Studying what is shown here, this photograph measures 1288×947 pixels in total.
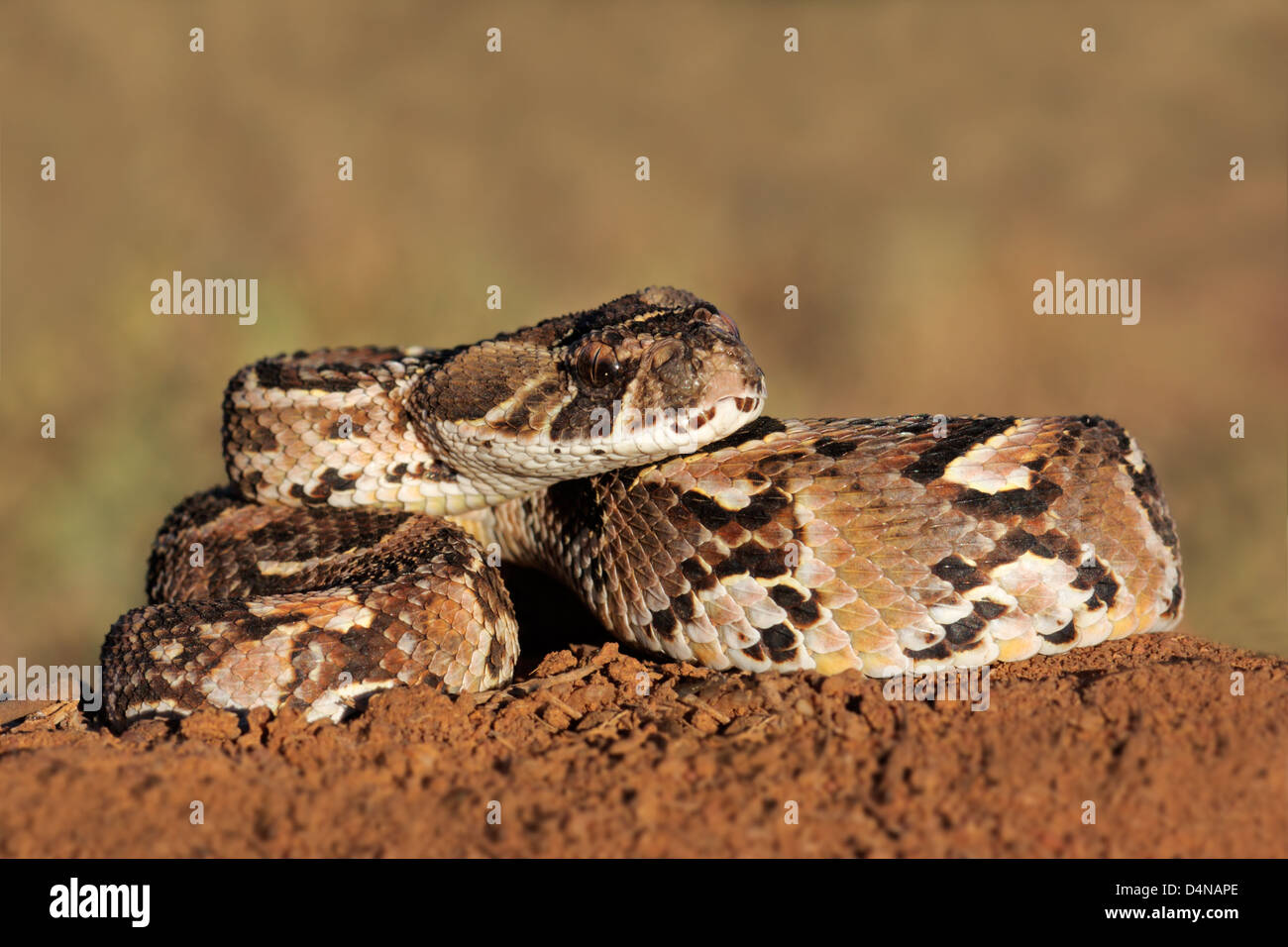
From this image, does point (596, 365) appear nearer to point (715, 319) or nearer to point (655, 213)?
point (715, 319)

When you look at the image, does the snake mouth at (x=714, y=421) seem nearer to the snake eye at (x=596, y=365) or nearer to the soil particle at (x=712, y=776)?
the snake eye at (x=596, y=365)

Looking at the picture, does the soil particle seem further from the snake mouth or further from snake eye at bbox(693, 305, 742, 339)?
snake eye at bbox(693, 305, 742, 339)

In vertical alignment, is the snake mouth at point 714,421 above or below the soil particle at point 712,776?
above

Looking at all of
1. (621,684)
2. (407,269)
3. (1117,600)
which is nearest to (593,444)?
(621,684)

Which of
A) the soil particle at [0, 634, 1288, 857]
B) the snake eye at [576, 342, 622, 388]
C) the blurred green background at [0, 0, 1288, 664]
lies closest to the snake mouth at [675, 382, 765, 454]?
the snake eye at [576, 342, 622, 388]

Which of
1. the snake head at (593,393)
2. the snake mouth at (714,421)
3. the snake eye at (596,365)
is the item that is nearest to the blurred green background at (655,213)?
the snake mouth at (714,421)

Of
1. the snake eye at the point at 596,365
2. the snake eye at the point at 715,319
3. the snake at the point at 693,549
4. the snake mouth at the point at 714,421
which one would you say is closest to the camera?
the snake at the point at 693,549
